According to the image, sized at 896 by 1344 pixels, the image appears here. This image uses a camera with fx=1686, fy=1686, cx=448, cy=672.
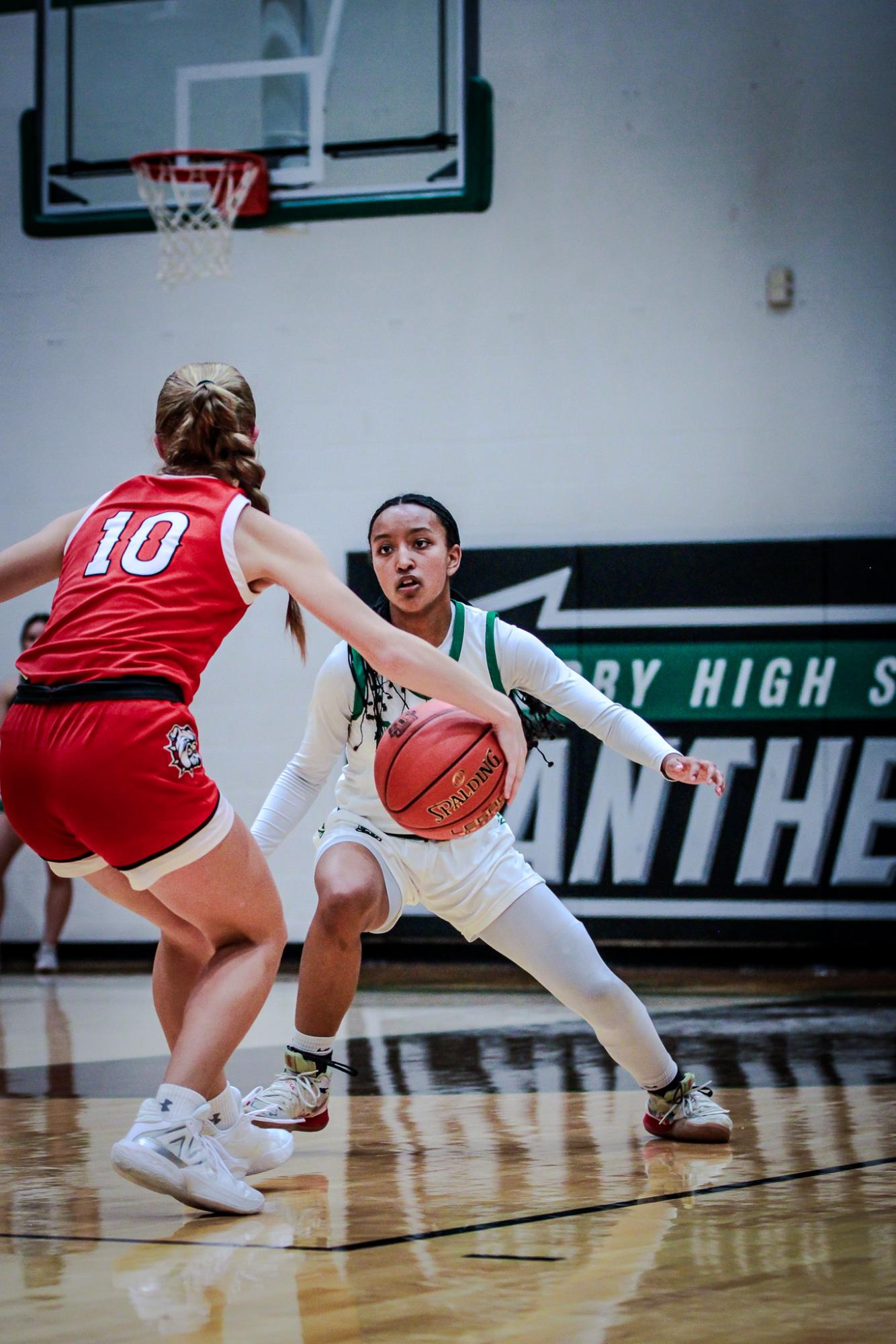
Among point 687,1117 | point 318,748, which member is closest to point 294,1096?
point 318,748

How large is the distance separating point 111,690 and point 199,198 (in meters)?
7.78

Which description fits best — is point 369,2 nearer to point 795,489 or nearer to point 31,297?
point 31,297

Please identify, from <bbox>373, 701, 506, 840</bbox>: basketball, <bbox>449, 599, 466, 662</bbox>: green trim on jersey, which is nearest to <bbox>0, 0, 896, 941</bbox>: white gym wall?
<bbox>449, 599, 466, 662</bbox>: green trim on jersey

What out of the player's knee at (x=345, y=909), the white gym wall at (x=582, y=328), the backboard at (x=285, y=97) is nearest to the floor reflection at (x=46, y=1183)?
the player's knee at (x=345, y=909)

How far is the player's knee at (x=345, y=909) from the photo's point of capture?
12.8 ft

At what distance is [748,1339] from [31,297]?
996 centimetres

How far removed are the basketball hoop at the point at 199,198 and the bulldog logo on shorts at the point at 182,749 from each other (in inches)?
282

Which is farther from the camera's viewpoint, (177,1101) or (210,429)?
(210,429)

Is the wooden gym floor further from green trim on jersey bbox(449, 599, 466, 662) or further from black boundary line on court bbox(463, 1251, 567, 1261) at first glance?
green trim on jersey bbox(449, 599, 466, 662)

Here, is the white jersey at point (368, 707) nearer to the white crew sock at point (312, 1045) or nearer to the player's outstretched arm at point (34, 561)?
the white crew sock at point (312, 1045)

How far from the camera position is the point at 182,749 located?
3027 millimetres

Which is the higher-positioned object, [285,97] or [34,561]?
[285,97]

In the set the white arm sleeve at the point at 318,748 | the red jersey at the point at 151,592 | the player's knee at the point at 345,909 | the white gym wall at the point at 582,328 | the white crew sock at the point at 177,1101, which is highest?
the white gym wall at the point at 582,328

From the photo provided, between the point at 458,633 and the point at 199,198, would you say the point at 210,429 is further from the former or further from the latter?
the point at 199,198
